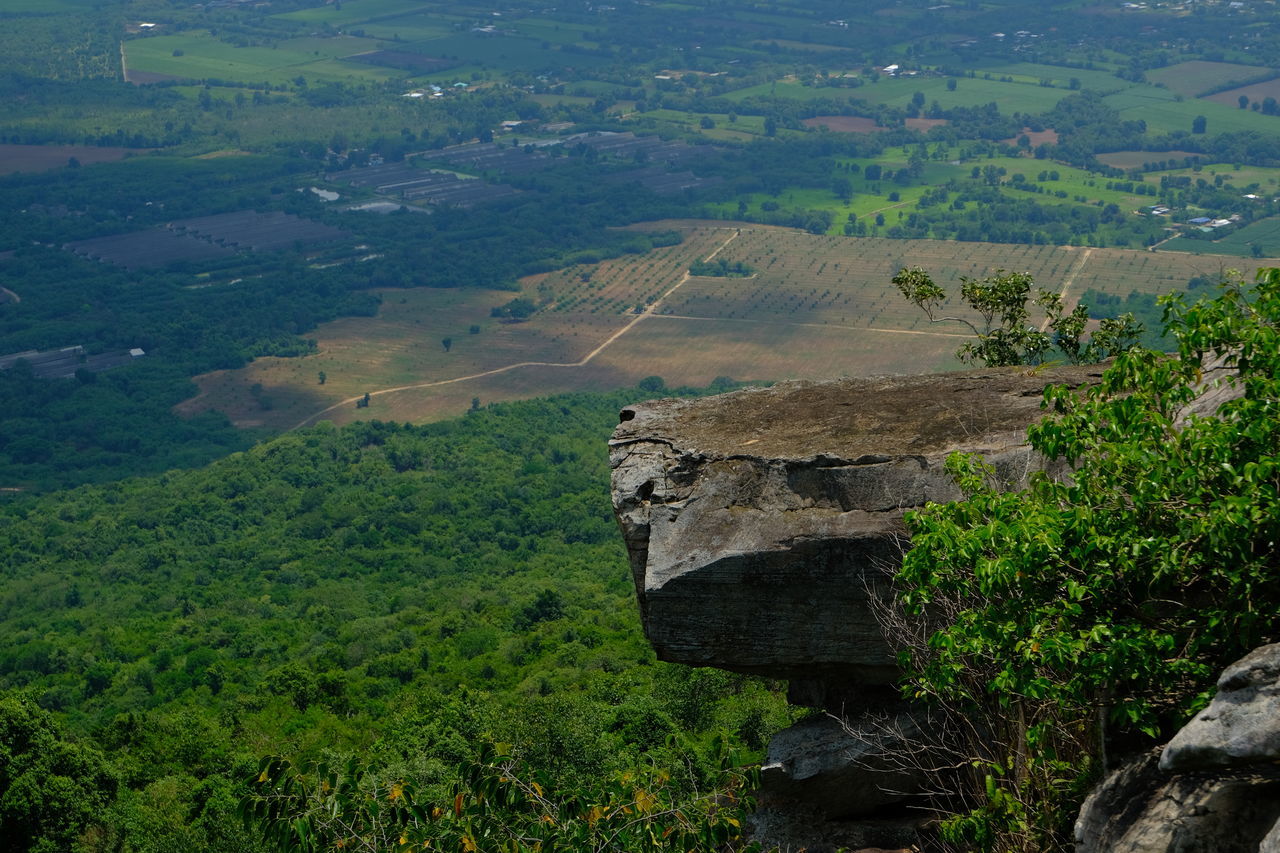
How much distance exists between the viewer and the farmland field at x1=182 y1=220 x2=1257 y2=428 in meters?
138

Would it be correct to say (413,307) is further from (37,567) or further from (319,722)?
(319,722)

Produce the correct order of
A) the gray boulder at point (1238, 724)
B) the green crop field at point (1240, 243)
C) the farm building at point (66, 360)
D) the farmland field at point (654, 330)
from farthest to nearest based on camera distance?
the green crop field at point (1240, 243), the farm building at point (66, 360), the farmland field at point (654, 330), the gray boulder at point (1238, 724)

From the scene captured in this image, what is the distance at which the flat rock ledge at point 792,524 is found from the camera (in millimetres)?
18188

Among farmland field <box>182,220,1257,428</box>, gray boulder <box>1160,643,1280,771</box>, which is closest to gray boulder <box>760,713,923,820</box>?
gray boulder <box>1160,643,1280,771</box>

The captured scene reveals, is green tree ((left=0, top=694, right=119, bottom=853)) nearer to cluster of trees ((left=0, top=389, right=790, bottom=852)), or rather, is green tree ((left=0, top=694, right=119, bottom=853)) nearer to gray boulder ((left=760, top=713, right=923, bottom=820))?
cluster of trees ((left=0, top=389, right=790, bottom=852))

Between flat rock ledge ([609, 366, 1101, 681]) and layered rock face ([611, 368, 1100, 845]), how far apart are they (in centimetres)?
2

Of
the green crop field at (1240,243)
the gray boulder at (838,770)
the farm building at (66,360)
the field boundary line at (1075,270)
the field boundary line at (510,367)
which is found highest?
the gray boulder at (838,770)

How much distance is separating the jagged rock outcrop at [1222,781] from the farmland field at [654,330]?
112316 mm

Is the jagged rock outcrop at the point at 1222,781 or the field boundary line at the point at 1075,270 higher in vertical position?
the jagged rock outcrop at the point at 1222,781

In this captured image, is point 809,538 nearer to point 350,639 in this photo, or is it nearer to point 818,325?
point 350,639

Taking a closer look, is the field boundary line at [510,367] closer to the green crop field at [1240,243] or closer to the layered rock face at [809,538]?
the green crop field at [1240,243]

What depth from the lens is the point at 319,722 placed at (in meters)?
47.5


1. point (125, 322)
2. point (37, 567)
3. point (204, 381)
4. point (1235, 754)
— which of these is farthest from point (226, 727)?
point (125, 322)

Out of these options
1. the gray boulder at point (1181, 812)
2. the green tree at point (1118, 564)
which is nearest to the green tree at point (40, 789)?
the green tree at point (1118, 564)
